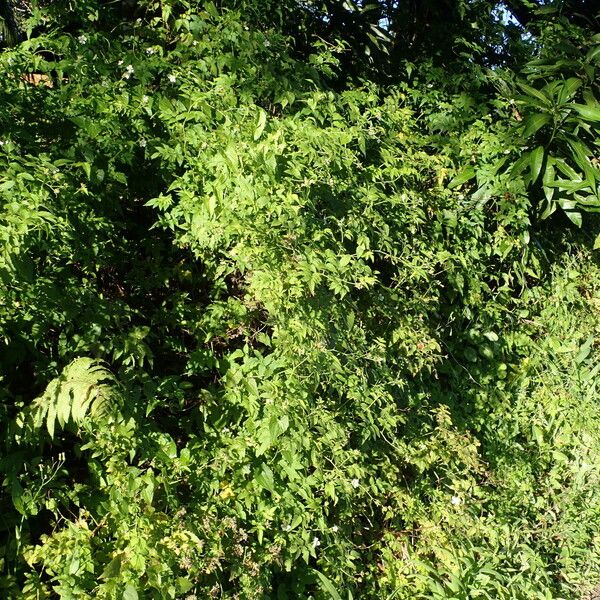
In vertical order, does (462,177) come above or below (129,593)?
above

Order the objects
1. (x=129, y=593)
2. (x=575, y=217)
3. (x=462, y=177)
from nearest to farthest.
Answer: (x=129, y=593) < (x=462, y=177) < (x=575, y=217)

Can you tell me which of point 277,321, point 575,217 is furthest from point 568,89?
point 277,321

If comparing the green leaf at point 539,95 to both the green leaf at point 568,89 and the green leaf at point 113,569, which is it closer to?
the green leaf at point 568,89

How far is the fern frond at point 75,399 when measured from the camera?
6.97 ft

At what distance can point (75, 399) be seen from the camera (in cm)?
212

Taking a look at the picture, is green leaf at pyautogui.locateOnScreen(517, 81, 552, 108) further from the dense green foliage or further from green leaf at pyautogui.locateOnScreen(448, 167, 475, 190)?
green leaf at pyautogui.locateOnScreen(448, 167, 475, 190)

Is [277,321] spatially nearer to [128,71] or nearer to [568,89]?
[128,71]

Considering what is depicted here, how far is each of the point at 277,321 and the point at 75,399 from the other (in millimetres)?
792

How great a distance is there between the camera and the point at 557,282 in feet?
13.8

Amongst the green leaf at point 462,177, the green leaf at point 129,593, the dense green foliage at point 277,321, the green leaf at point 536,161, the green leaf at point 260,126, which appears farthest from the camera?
the green leaf at point 462,177

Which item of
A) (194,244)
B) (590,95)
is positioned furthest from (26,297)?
(590,95)

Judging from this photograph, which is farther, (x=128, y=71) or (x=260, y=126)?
(x=128, y=71)

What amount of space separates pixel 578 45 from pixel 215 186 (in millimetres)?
2841

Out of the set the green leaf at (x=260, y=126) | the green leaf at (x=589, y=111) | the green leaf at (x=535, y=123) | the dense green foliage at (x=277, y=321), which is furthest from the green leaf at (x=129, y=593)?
the green leaf at (x=589, y=111)
